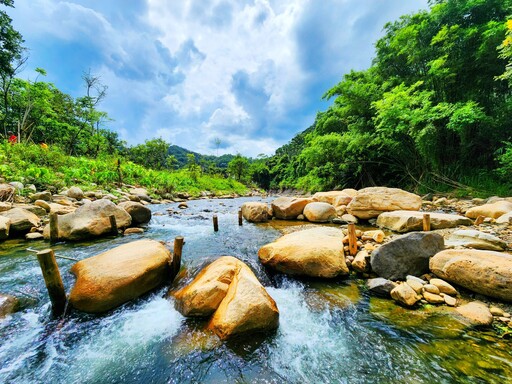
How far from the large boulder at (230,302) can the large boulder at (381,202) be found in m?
6.15

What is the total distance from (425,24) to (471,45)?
2452mm

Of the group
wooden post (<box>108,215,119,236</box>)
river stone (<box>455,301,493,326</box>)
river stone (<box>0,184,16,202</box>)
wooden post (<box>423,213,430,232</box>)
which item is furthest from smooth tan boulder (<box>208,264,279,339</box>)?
river stone (<box>0,184,16,202</box>)

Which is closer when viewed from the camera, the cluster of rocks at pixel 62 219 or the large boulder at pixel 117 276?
the large boulder at pixel 117 276

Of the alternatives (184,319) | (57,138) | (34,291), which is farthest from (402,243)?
(57,138)

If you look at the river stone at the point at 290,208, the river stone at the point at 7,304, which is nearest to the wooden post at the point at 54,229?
the river stone at the point at 7,304

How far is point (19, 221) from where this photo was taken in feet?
19.2

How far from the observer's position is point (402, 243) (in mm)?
3705

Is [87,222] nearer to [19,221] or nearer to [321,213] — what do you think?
[19,221]

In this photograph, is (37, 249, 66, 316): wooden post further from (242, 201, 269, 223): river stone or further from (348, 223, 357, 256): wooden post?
(242, 201, 269, 223): river stone

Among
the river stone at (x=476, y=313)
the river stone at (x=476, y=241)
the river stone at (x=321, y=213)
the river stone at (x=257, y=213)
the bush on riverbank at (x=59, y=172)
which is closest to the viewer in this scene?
the river stone at (x=476, y=313)

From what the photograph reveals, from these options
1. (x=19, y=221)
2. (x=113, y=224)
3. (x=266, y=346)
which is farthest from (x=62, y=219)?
(x=266, y=346)

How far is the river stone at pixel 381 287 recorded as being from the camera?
130 inches

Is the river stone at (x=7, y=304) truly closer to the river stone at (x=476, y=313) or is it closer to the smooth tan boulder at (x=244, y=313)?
the smooth tan boulder at (x=244, y=313)

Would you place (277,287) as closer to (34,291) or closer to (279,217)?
(34,291)
